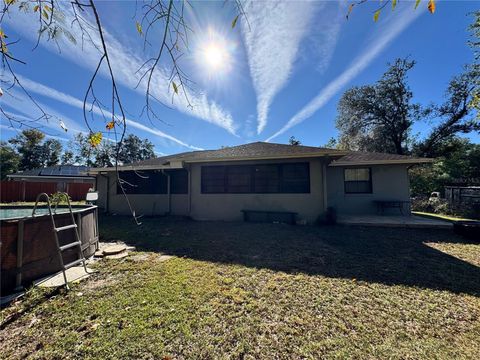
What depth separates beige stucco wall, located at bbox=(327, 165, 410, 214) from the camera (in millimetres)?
10422

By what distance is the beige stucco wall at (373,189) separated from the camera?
34.2ft

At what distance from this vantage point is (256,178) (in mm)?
9719

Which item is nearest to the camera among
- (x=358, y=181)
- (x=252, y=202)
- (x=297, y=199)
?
(x=297, y=199)

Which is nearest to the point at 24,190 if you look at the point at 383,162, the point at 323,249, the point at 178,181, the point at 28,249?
the point at 178,181

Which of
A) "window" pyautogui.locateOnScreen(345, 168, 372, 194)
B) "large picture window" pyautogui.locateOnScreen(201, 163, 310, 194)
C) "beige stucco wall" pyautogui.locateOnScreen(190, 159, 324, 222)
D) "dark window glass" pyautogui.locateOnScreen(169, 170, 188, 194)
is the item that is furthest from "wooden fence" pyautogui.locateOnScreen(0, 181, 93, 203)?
"window" pyautogui.locateOnScreen(345, 168, 372, 194)

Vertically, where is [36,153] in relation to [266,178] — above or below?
above

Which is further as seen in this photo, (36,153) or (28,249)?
(36,153)

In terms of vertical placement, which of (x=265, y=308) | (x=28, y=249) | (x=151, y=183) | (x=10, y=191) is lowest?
(x=265, y=308)

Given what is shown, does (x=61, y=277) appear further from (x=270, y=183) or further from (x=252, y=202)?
(x=270, y=183)

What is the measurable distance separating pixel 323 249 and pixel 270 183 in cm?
423

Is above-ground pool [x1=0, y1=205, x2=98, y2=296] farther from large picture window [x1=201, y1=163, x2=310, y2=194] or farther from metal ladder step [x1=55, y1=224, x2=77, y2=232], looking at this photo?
large picture window [x1=201, y1=163, x2=310, y2=194]

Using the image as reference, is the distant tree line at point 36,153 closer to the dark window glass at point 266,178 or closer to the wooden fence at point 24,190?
the wooden fence at point 24,190

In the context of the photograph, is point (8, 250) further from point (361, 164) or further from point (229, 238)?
point (361, 164)

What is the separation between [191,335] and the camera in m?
2.50
